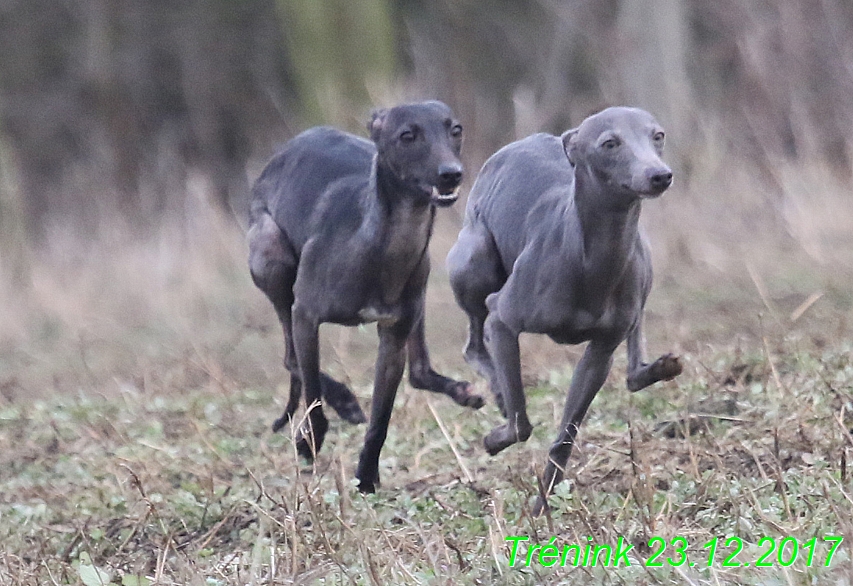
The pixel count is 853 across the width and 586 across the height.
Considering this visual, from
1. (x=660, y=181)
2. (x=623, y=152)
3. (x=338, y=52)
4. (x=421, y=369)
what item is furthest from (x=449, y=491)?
(x=338, y=52)

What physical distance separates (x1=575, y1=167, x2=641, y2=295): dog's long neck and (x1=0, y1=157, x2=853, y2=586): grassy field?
0.59 m

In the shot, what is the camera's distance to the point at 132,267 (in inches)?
579

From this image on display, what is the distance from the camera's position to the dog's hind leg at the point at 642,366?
18.7ft

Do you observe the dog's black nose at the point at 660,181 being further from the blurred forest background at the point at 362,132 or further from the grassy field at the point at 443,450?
the blurred forest background at the point at 362,132

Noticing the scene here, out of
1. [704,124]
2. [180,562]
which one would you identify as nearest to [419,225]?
[180,562]

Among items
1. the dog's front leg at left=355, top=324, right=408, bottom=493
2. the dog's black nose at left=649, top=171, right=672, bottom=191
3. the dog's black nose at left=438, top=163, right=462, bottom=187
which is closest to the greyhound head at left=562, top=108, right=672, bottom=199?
the dog's black nose at left=649, top=171, right=672, bottom=191

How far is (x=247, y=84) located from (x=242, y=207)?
8.56 meters

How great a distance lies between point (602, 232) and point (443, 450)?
216cm

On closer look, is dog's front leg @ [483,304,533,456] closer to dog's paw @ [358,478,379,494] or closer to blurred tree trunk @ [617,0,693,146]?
dog's paw @ [358,478,379,494]

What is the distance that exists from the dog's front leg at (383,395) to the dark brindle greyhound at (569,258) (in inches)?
14.2

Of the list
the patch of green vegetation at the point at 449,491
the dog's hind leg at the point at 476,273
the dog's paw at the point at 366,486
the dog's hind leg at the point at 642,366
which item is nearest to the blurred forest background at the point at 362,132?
the patch of green vegetation at the point at 449,491

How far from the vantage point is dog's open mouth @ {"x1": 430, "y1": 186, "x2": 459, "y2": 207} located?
586cm

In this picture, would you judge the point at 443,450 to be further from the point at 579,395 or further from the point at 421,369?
the point at 579,395

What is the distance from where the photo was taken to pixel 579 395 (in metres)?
5.75
